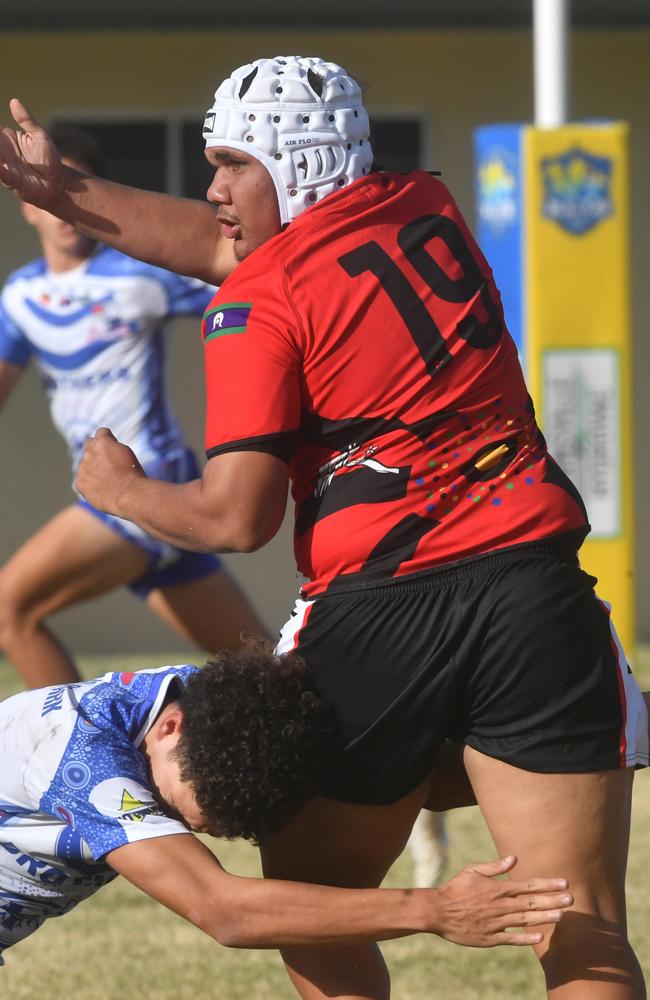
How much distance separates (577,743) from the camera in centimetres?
266

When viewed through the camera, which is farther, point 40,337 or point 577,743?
point 40,337

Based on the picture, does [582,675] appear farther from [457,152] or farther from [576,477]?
[457,152]

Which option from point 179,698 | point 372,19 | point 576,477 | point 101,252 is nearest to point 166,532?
point 179,698

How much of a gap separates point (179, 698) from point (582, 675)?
2.25 feet

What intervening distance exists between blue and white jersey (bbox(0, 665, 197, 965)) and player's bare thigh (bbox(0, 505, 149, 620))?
2.13 metres

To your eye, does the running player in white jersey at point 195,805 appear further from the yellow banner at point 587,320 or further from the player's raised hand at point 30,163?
the yellow banner at point 587,320

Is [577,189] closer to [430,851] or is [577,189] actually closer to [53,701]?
[430,851]

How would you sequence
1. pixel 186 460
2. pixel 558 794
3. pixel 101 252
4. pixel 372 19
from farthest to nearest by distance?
1. pixel 372 19
2. pixel 101 252
3. pixel 186 460
4. pixel 558 794

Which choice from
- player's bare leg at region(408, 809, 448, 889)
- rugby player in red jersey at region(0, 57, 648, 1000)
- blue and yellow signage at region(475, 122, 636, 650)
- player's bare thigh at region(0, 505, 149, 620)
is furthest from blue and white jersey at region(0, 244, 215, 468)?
rugby player in red jersey at region(0, 57, 648, 1000)

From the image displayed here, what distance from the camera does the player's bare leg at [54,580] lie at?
5.04 metres

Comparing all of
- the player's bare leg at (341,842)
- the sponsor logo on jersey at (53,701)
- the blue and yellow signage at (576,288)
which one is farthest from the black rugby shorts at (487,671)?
the blue and yellow signage at (576,288)

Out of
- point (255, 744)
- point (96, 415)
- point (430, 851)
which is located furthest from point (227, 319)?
point (96, 415)

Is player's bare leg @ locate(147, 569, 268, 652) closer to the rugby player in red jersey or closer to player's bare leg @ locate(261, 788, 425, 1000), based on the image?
player's bare leg @ locate(261, 788, 425, 1000)

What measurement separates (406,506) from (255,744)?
454 millimetres
